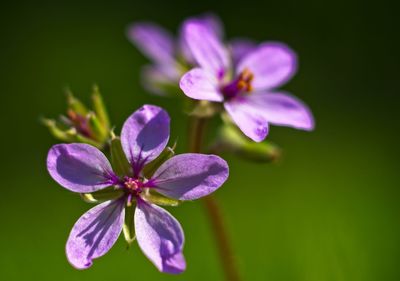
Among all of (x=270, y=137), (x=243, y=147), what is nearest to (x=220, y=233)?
(x=243, y=147)

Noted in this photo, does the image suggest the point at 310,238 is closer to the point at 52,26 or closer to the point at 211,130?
the point at 211,130

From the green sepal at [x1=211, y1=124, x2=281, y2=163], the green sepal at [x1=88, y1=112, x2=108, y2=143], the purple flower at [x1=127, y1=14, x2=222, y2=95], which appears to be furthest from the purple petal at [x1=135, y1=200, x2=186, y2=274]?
the purple flower at [x1=127, y1=14, x2=222, y2=95]

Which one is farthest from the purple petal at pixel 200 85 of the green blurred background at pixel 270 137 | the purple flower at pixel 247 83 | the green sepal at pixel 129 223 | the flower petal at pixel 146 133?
the green blurred background at pixel 270 137

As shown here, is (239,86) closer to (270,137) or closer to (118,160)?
(118,160)

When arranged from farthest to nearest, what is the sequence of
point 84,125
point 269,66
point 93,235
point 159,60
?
point 159,60
point 269,66
point 84,125
point 93,235

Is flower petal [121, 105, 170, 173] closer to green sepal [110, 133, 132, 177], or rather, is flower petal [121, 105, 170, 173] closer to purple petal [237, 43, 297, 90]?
green sepal [110, 133, 132, 177]

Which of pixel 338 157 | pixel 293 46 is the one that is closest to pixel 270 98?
pixel 338 157

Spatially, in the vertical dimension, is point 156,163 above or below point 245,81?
below
